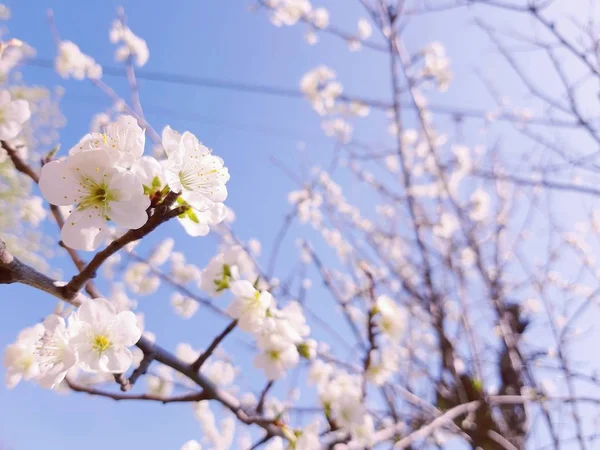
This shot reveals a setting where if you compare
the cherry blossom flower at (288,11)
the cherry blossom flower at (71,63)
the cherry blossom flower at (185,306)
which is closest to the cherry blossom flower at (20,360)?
the cherry blossom flower at (185,306)

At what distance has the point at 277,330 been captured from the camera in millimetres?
1214

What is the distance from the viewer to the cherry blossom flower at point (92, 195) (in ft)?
2.20

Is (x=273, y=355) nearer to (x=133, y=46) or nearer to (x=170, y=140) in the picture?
(x=170, y=140)

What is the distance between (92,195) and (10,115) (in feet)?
1.49

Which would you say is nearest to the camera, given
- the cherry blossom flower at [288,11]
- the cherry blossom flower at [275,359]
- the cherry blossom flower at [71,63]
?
the cherry blossom flower at [275,359]

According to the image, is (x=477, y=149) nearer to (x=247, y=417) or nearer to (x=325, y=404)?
(x=325, y=404)

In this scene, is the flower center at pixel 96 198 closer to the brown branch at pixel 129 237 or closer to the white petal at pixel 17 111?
the brown branch at pixel 129 237

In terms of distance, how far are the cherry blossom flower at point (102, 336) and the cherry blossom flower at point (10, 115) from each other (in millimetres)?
463

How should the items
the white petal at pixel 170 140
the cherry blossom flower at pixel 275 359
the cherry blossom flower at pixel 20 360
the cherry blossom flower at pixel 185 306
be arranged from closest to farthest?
1. the white petal at pixel 170 140
2. the cherry blossom flower at pixel 20 360
3. the cherry blossom flower at pixel 275 359
4. the cherry blossom flower at pixel 185 306

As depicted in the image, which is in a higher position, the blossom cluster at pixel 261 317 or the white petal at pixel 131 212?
the blossom cluster at pixel 261 317

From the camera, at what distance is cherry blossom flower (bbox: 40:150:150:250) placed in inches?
26.4

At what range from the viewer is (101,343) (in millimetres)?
828

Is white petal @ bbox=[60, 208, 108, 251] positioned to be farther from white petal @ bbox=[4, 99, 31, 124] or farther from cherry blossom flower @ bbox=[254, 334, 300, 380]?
cherry blossom flower @ bbox=[254, 334, 300, 380]

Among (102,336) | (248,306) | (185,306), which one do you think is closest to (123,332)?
(102,336)
